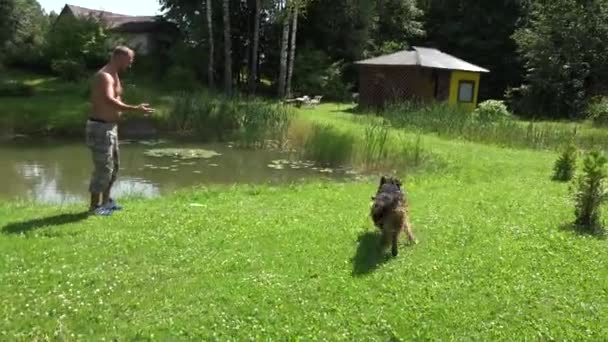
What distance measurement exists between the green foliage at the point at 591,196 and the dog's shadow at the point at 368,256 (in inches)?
99.0

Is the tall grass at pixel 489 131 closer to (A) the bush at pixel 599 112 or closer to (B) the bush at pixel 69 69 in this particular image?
(A) the bush at pixel 599 112

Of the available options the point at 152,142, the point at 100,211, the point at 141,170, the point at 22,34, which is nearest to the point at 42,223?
the point at 100,211

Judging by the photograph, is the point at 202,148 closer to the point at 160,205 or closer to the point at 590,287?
the point at 160,205

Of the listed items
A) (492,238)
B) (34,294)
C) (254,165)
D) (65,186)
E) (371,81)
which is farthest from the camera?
(371,81)

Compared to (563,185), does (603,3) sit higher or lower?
higher

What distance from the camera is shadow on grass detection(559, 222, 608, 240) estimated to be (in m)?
6.77

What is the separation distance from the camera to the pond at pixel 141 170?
12.4 m

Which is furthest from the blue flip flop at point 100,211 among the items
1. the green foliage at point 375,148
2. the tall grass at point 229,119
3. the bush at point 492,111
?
the bush at point 492,111

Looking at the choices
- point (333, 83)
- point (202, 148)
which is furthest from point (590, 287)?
point (333, 83)

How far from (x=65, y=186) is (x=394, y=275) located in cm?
922

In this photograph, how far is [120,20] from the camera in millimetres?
45031

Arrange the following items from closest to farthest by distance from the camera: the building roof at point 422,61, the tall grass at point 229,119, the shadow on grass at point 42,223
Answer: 1. the shadow on grass at point 42,223
2. the tall grass at point 229,119
3. the building roof at point 422,61

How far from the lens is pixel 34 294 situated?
16.0 ft

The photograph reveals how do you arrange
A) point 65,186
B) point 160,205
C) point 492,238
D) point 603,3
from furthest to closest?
point 603,3
point 65,186
point 160,205
point 492,238
